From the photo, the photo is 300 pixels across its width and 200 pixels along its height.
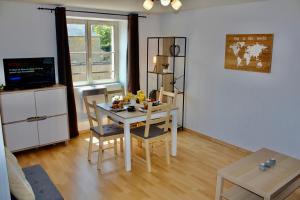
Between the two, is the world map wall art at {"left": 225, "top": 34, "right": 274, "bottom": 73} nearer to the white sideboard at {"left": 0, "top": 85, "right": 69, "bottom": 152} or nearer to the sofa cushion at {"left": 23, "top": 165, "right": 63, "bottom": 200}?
the white sideboard at {"left": 0, "top": 85, "right": 69, "bottom": 152}

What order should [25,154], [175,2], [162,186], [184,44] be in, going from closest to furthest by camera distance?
[175,2] < [162,186] < [25,154] < [184,44]

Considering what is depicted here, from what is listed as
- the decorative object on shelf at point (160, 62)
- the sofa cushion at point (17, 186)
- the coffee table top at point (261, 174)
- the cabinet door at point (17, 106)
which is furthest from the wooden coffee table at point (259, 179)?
the cabinet door at point (17, 106)

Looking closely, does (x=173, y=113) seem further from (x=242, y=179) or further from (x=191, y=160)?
(x=242, y=179)

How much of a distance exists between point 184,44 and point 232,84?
4.06ft

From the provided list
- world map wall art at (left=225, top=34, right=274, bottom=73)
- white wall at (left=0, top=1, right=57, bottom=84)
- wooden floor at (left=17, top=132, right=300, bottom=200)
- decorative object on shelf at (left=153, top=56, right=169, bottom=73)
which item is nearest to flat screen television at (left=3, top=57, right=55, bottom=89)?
white wall at (left=0, top=1, right=57, bottom=84)

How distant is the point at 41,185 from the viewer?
2387 mm

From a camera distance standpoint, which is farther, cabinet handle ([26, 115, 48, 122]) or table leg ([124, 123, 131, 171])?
cabinet handle ([26, 115, 48, 122])

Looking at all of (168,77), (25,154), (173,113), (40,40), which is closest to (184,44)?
(168,77)

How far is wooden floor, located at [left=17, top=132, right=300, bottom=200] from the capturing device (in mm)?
3010

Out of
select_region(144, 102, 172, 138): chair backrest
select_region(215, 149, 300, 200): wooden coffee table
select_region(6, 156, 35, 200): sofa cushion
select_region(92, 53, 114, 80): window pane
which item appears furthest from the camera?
select_region(92, 53, 114, 80): window pane

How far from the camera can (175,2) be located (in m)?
2.80

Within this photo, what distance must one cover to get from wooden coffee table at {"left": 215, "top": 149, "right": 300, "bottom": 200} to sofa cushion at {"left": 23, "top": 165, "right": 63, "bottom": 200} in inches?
60.1

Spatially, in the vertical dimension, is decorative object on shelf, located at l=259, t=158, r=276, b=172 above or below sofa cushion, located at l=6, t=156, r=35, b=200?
below

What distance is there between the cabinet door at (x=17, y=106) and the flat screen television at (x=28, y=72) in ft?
0.68
